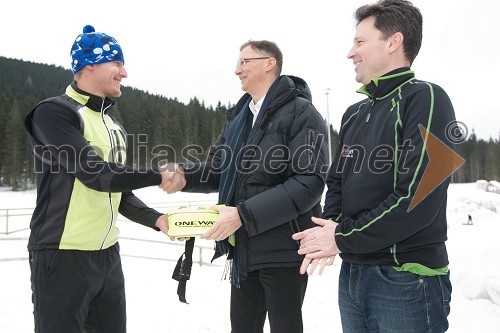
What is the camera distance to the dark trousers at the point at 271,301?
2.69 m

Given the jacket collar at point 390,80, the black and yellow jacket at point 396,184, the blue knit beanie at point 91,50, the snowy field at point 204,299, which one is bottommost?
the snowy field at point 204,299

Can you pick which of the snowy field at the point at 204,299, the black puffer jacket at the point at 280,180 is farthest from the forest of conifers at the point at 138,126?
the black puffer jacket at the point at 280,180

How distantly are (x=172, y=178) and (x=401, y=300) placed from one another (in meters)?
1.92

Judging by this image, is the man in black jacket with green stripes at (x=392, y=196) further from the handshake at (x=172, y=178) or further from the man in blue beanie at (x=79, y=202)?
the man in blue beanie at (x=79, y=202)

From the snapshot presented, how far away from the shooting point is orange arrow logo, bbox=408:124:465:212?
5.65ft

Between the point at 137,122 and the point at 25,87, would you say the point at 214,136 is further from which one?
the point at 25,87

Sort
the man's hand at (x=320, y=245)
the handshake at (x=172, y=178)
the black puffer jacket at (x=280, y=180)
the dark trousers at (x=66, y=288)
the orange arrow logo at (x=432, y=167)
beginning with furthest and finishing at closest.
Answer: the handshake at (x=172, y=178) < the black puffer jacket at (x=280, y=180) < the dark trousers at (x=66, y=288) < the man's hand at (x=320, y=245) < the orange arrow logo at (x=432, y=167)

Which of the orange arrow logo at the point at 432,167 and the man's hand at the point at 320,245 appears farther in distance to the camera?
the man's hand at the point at 320,245

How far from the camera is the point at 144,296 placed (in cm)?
673

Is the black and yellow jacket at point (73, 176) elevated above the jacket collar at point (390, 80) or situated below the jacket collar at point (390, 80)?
below

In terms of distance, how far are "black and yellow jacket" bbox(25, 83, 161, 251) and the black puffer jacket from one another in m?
0.78

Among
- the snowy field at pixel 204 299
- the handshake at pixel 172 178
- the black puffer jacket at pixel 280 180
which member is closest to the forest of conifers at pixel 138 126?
the snowy field at pixel 204 299

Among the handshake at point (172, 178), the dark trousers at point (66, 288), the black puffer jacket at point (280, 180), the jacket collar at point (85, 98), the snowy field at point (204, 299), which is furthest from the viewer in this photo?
the snowy field at point (204, 299)

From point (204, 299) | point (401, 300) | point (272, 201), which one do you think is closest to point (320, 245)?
point (401, 300)
